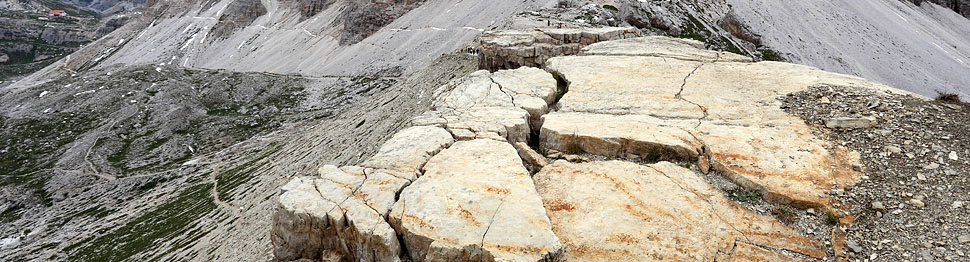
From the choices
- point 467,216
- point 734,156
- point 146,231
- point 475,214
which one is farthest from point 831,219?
point 146,231

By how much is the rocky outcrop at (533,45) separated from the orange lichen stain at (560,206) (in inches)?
563

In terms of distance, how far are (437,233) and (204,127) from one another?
5695 cm

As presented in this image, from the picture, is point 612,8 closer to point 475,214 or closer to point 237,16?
point 475,214

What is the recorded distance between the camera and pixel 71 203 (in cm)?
3975

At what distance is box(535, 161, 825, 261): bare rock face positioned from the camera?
7598 millimetres

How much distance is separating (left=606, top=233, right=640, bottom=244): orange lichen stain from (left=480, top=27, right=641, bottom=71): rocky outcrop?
50.0 ft

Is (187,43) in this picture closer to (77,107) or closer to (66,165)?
(77,107)

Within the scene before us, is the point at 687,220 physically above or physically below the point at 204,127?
above

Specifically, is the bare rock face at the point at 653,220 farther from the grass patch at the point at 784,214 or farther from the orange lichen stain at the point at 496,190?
the orange lichen stain at the point at 496,190

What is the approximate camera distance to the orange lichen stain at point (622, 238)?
25.5ft

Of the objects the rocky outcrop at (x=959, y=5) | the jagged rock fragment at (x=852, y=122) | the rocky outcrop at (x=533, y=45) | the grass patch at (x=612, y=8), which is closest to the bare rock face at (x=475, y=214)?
the jagged rock fragment at (x=852, y=122)

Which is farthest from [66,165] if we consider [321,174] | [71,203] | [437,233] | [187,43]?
[187,43]

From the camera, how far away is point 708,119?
11625mm

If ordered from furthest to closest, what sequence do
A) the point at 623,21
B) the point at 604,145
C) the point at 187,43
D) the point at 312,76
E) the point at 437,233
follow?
the point at 187,43, the point at 312,76, the point at 623,21, the point at 604,145, the point at 437,233
